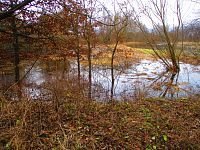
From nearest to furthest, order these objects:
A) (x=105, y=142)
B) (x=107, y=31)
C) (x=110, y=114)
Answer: (x=105, y=142) → (x=110, y=114) → (x=107, y=31)

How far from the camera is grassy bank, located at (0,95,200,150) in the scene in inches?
153

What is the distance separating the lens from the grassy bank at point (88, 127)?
388cm

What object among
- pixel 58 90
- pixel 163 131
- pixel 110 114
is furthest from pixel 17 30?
pixel 163 131

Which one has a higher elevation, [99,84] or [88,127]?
[88,127]

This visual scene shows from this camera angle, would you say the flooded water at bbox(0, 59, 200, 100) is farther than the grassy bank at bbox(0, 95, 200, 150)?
Yes

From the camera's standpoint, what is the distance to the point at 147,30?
21.6 metres

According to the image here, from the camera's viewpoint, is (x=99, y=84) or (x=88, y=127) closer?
(x=88, y=127)

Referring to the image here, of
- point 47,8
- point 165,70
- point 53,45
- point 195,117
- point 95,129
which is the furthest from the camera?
point 165,70

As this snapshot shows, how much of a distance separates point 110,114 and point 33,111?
1867 millimetres

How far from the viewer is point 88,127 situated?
4566 millimetres

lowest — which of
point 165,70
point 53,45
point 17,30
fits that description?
point 165,70

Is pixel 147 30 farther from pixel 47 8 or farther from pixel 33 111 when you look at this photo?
pixel 33 111

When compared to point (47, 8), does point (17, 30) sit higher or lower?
lower

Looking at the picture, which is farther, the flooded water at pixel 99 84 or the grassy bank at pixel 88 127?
the flooded water at pixel 99 84
